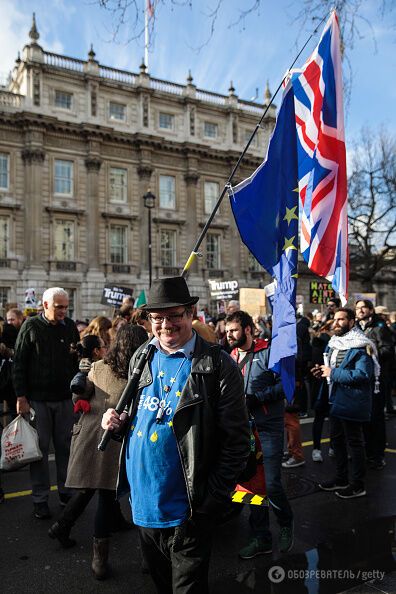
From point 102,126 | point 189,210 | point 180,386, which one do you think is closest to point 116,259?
point 189,210

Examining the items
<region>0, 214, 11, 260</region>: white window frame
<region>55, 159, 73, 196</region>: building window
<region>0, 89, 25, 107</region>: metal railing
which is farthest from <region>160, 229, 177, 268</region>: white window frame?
<region>0, 89, 25, 107</region>: metal railing

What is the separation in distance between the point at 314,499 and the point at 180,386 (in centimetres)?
330

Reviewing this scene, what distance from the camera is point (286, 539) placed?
3832 mm

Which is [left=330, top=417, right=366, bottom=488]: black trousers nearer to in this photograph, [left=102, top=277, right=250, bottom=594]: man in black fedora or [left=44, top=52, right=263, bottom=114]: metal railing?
[left=102, top=277, right=250, bottom=594]: man in black fedora

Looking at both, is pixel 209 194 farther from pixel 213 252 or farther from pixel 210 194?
pixel 213 252

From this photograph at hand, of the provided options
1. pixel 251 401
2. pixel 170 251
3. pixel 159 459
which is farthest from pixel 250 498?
pixel 170 251

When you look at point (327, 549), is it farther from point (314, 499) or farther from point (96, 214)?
point (96, 214)

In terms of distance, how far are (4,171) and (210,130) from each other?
50.1 ft

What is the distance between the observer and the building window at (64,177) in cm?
2928

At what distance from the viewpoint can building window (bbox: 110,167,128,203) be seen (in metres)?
30.9

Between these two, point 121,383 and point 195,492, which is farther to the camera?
point 121,383

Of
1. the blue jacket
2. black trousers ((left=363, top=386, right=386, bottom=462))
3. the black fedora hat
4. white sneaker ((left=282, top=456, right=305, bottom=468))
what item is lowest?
white sneaker ((left=282, top=456, right=305, bottom=468))

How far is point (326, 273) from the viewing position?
15.5 feet

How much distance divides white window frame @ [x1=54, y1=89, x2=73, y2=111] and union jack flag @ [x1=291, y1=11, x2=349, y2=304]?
93.1ft
